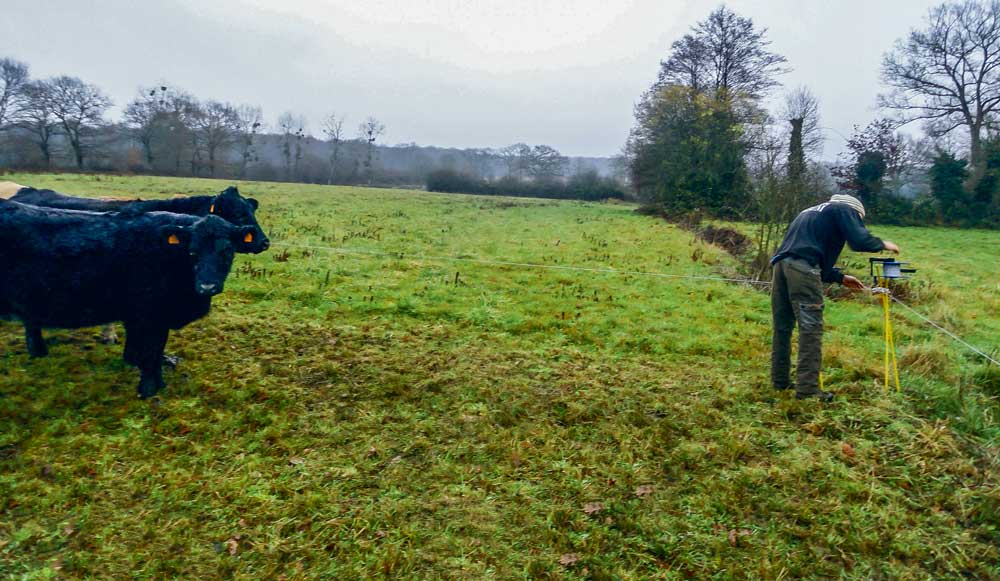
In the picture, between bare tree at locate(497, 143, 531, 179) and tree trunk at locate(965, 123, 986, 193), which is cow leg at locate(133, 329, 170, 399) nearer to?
tree trunk at locate(965, 123, 986, 193)

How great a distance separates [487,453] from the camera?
4.91 m

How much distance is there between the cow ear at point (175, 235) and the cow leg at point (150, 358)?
1005 millimetres

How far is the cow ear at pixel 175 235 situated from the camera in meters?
5.29

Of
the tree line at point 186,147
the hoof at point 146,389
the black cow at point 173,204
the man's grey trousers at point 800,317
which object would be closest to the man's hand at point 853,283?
the man's grey trousers at point 800,317

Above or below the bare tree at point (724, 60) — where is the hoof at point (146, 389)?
below

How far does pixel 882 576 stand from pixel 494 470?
9.80 feet

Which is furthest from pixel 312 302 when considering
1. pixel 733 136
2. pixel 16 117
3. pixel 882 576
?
Result: pixel 16 117

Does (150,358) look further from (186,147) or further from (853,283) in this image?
(186,147)

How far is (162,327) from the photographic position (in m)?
5.52

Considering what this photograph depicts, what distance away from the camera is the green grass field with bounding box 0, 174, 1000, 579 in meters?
3.62

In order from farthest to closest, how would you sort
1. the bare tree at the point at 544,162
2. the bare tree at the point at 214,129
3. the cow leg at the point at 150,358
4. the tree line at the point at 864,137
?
the bare tree at the point at 544,162 < the bare tree at the point at 214,129 < the tree line at the point at 864,137 < the cow leg at the point at 150,358

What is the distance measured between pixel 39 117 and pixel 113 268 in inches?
2203

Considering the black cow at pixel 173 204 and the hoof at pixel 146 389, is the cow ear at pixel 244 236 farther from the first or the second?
the hoof at pixel 146 389

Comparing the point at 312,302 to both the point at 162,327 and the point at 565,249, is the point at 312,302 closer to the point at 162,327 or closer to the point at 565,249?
the point at 162,327
